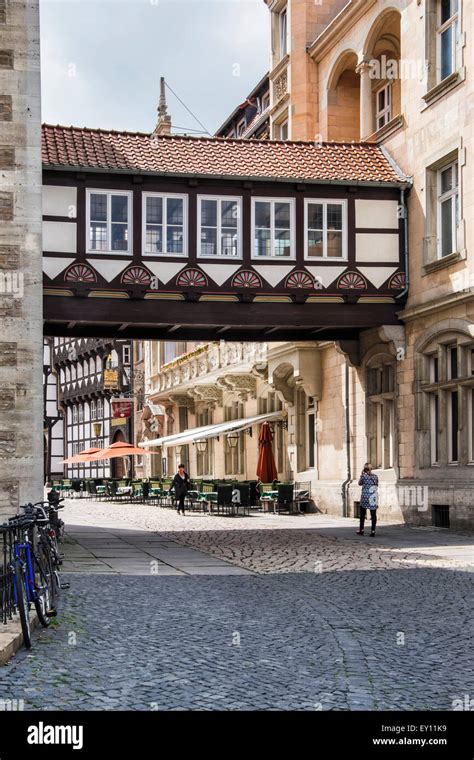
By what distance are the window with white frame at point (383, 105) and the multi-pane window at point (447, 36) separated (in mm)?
4198

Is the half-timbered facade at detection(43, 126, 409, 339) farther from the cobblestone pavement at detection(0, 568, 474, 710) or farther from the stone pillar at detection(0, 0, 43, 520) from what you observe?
the cobblestone pavement at detection(0, 568, 474, 710)

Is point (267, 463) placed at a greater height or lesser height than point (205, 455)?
lesser

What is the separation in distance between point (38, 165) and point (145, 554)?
6.75 metres

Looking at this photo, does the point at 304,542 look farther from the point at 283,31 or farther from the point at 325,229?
the point at 283,31

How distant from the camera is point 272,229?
2472cm

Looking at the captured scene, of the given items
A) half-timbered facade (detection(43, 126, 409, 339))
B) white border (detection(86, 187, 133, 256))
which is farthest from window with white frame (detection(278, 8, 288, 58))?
white border (detection(86, 187, 133, 256))

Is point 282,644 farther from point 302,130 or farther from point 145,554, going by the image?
point 302,130

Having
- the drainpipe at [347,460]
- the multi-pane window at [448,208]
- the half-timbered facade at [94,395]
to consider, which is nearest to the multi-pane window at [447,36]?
the multi-pane window at [448,208]

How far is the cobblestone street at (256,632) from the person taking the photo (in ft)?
24.6

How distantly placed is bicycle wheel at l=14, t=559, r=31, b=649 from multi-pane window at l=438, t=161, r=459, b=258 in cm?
1573

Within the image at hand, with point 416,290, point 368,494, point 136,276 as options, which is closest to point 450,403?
point 416,290

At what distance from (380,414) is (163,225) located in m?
7.44

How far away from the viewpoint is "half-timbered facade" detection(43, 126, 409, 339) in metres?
23.4
